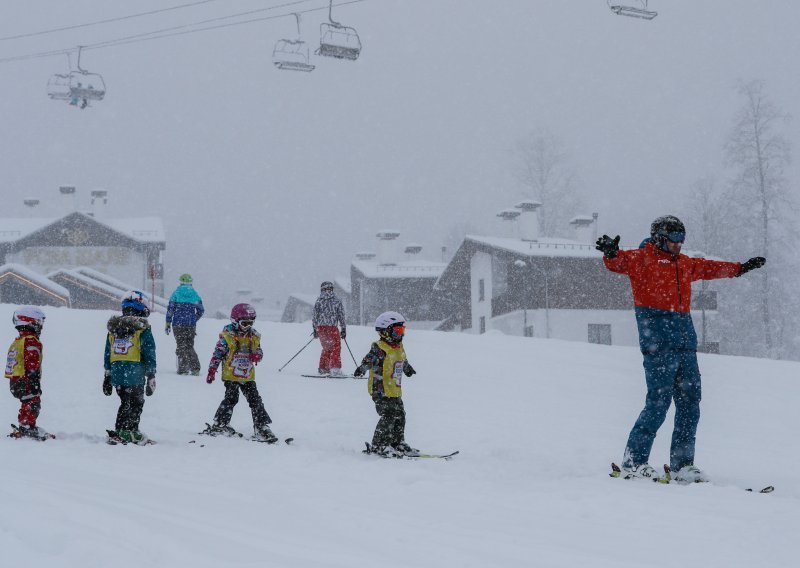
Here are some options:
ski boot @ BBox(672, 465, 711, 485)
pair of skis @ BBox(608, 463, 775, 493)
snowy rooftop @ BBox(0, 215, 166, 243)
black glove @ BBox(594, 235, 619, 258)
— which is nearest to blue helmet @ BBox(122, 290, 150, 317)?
black glove @ BBox(594, 235, 619, 258)

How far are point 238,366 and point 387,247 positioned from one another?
1745 inches

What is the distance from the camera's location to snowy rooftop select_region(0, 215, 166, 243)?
48656 mm

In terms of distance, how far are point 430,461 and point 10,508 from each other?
355 centimetres

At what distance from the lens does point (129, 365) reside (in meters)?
7.86

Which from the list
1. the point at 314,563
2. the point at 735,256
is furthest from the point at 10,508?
the point at 735,256

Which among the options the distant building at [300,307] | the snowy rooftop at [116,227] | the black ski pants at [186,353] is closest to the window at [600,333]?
the distant building at [300,307]

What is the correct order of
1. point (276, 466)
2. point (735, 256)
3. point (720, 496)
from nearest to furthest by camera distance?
point (720, 496), point (276, 466), point (735, 256)

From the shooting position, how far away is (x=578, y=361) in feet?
53.5

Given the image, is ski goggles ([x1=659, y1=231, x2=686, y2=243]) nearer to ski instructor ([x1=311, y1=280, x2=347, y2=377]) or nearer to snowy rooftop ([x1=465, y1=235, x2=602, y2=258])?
ski instructor ([x1=311, y1=280, x2=347, y2=377])

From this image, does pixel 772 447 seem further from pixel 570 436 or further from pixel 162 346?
pixel 162 346

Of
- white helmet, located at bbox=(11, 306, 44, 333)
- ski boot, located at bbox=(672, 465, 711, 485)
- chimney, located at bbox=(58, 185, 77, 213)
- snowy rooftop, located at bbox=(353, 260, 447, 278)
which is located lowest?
ski boot, located at bbox=(672, 465, 711, 485)

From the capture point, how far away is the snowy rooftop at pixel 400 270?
163 ft

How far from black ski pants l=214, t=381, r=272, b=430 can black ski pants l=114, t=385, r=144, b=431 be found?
31.8 inches

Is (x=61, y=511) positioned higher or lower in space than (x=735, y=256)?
lower
